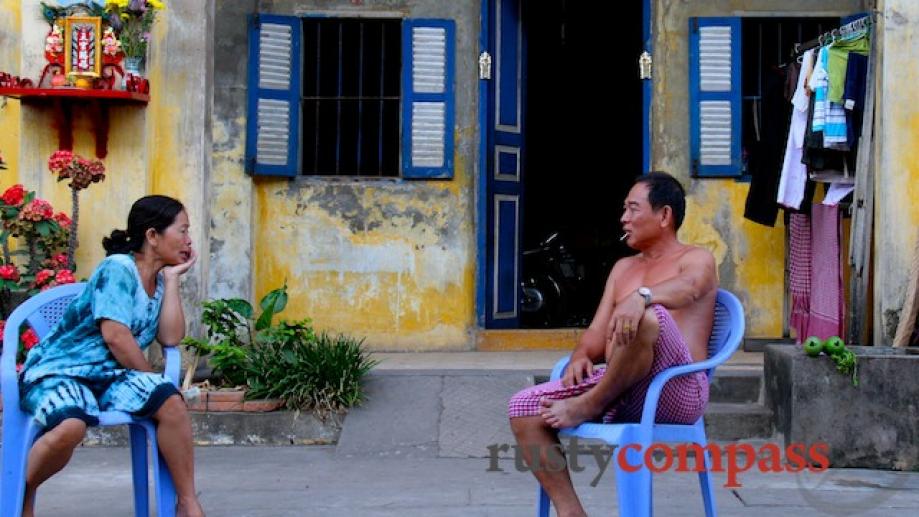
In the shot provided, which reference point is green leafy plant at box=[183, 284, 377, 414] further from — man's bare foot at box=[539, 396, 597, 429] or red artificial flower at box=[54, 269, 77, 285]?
man's bare foot at box=[539, 396, 597, 429]

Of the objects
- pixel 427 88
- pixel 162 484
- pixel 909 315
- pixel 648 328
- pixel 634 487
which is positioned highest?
pixel 427 88

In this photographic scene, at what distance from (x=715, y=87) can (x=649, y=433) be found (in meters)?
5.24

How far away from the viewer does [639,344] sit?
12.9 ft

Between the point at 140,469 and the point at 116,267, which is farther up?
the point at 116,267

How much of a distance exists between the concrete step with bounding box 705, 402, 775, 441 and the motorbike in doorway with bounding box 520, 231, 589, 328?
10.4 feet

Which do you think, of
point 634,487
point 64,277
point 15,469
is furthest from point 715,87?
point 15,469

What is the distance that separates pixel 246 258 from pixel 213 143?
2.85 feet

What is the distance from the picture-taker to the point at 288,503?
17.4ft

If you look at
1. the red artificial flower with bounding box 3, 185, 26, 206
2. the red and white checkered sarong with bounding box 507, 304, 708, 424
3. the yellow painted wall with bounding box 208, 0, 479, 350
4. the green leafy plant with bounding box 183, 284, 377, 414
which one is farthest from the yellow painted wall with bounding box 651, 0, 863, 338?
the red and white checkered sarong with bounding box 507, 304, 708, 424

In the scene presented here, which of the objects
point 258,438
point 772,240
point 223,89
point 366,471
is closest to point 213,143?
point 223,89

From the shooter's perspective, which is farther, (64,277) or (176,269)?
(64,277)

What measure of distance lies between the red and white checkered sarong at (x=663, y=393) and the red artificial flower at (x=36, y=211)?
4.16 m

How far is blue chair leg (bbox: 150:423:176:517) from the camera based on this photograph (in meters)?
4.38

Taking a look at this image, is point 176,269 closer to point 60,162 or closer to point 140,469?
point 140,469
